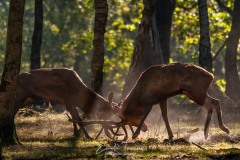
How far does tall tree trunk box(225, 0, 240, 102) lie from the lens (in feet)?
76.9

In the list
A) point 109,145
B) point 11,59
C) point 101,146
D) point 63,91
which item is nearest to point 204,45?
point 63,91

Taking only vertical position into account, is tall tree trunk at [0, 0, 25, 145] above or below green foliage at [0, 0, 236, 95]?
below

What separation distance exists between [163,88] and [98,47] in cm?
345

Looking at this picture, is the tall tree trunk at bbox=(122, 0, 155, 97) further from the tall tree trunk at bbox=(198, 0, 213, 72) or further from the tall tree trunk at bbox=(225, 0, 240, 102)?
the tall tree trunk at bbox=(225, 0, 240, 102)

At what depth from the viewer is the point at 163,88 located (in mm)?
13375

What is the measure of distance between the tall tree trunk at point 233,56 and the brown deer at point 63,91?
10.1 m

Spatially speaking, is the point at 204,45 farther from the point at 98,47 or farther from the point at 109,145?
the point at 109,145

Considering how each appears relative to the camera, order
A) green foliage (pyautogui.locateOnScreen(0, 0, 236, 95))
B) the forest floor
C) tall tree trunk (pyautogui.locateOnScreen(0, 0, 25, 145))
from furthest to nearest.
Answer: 1. green foliage (pyautogui.locateOnScreen(0, 0, 236, 95))
2. tall tree trunk (pyautogui.locateOnScreen(0, 0, 25, 145))
3. the forest floor

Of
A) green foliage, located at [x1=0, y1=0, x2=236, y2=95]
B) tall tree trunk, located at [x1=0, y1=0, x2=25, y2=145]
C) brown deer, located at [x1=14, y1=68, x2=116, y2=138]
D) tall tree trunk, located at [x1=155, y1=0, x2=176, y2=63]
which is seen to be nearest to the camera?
tall tree trunk, located at [x1=0, y1=0, x2=25, y2=145]

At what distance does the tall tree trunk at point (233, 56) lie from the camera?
76.9 feet

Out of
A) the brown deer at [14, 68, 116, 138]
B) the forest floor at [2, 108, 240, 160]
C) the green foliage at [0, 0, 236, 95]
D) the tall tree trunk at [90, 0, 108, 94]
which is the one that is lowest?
the forest floor at [2, 108, 240, 160]

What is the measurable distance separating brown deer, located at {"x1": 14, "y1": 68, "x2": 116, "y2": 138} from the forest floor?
0.73 meters

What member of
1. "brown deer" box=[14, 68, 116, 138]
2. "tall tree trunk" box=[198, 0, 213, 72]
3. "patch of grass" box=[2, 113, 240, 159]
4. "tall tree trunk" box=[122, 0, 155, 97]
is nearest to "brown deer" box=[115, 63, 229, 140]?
"patch of grass" box=[2, 113, 240, 159]

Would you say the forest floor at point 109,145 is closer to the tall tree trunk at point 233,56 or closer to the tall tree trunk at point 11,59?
the tall tree trunk at point 11,59
